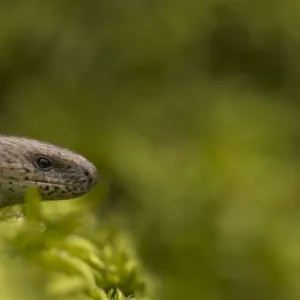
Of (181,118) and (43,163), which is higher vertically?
(43,163)

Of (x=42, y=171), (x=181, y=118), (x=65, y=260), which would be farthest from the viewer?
(x=181, y=118)

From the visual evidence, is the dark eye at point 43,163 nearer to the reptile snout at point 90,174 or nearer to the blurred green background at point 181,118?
the reptile snout at point 90,174

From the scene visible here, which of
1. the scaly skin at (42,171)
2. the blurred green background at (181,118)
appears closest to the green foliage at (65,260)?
the scaly skin at (42,171)

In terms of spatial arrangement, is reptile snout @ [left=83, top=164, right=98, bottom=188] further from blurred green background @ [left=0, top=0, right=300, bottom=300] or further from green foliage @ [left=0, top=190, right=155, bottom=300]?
blurred green background @ [left=0, top=0, right=300, bottom=300]

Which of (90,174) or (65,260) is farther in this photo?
(90,174)

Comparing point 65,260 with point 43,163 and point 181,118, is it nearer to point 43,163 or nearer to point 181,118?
point 43,163

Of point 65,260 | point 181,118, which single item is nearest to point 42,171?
point 65,260

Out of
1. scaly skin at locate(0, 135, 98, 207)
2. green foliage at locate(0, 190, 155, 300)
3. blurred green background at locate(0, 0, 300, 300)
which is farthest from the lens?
blurred green background at locate(0, 0, 300, 300)

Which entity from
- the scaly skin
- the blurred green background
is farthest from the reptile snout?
the blurred green background
